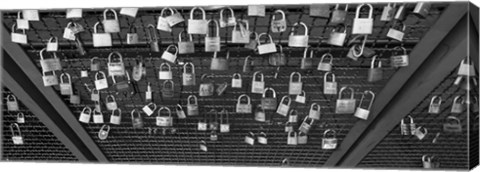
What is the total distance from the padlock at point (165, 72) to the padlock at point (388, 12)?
866 mm

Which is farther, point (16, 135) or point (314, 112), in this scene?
point (16, 135)

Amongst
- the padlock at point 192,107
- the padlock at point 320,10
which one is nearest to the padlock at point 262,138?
the padlock at point 192,107

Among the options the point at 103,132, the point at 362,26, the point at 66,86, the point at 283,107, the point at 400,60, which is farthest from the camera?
the point at 103,132

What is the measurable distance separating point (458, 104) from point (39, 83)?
1.78 metres

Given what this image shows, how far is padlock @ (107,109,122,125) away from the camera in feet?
6.28

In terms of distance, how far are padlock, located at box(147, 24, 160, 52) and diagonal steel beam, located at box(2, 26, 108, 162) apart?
521mm

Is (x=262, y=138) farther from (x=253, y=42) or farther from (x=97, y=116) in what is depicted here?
(x=97, y=116)

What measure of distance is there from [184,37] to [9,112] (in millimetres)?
942

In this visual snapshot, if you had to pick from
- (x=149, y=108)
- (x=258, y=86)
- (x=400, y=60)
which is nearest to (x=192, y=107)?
(x=149, y=108)

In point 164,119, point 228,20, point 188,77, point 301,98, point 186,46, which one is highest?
point 228,20

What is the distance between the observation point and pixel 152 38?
70.4 inches

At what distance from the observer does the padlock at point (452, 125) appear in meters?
1.67

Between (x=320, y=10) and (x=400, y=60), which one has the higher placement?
(x=320, y=10)

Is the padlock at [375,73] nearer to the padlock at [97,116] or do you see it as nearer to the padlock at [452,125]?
the padlock at [452,125]
